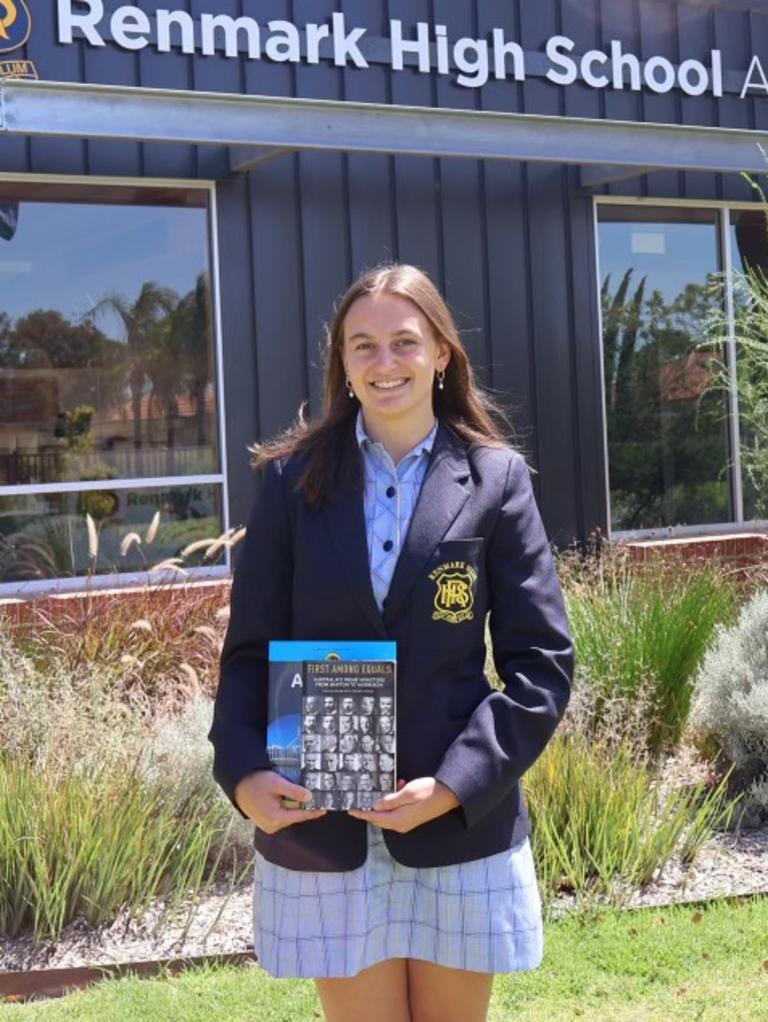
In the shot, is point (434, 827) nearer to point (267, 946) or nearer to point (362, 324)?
point (267, 946)

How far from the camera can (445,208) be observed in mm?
9703

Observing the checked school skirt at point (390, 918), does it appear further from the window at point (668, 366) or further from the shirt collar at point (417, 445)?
the window at point (668, 366)

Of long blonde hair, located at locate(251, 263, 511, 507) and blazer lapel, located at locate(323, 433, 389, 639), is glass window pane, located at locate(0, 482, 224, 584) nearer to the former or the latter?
long blonde hair, located at locate(251, 263, 511, 507)

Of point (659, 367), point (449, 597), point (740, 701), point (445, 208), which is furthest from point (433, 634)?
point (659, 367)

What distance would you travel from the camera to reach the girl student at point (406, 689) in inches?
98.0

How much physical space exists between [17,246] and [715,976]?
6106 millimetres

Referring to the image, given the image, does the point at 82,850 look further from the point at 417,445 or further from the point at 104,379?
the point at 104,379

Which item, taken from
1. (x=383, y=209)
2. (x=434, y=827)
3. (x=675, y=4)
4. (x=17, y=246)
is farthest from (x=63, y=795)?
(x=675, y=4)

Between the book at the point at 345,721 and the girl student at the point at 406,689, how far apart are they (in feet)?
0.11

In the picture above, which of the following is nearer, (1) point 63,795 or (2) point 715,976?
(2) point 715,976

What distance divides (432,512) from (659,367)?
327 inches

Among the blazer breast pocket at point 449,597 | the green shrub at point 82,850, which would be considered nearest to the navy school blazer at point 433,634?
the blazer breast pocket at point 449,597

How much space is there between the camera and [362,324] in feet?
8.80

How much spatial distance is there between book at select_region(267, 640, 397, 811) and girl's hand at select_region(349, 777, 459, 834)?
2 centimetres
